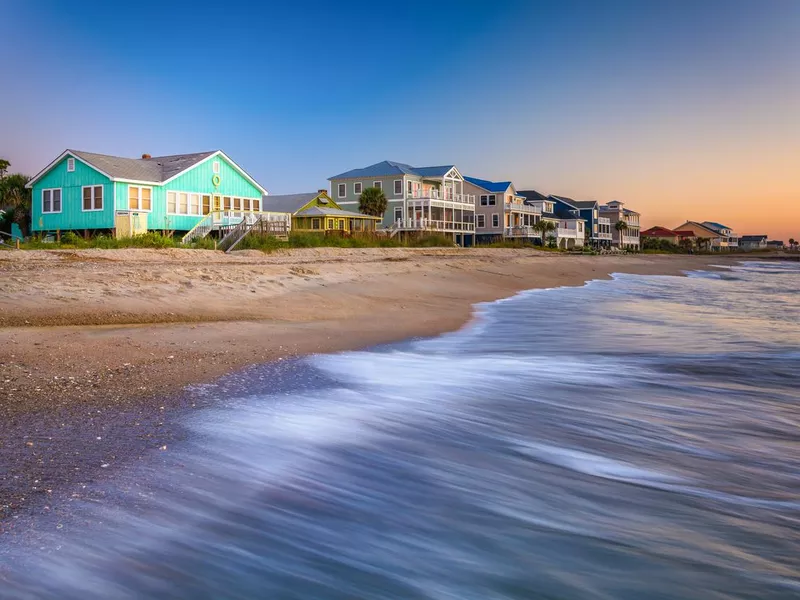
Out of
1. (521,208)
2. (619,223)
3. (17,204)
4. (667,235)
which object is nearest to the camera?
(17,204)

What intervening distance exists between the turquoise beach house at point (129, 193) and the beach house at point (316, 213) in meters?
8.50

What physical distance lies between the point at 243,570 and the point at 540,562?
1.68m

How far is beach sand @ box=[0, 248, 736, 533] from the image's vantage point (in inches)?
181

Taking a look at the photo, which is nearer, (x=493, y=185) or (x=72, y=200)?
(x=72, y=200)

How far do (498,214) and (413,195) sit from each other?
1518 centimetres

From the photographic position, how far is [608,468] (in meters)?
5.17

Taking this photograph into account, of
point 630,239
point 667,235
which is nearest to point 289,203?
point 630,239

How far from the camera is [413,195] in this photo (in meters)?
64.1

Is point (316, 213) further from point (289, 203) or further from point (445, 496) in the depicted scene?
point (445, 496)

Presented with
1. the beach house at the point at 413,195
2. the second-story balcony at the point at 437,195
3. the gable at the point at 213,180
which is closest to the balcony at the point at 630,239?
the beach house at the point at 413,195

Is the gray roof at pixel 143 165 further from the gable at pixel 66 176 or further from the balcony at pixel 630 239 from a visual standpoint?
the balcony at pixel 630 239

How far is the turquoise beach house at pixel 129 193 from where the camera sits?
3444 cm

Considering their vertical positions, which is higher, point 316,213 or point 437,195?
point 437,195

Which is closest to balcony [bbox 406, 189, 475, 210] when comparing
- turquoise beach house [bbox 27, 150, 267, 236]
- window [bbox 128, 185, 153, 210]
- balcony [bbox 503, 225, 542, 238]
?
balcony [bbox 503, 225, 542, 238]
